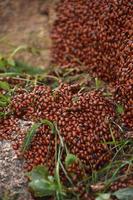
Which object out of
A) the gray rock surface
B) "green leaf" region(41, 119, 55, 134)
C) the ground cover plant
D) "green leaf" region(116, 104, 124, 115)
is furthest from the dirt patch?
the gray rock surface

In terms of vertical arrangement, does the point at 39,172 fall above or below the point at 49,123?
below

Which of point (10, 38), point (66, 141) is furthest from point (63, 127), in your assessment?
point (10, 38)

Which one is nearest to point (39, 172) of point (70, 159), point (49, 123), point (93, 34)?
point (70, 159)

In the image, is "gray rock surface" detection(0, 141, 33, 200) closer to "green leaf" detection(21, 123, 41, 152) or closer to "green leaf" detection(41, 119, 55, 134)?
"green leaf" detection(21, 123, 41, 152)

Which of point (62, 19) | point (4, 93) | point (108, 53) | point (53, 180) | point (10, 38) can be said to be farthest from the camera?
point (10, 38)

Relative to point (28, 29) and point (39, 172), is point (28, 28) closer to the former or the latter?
point (28, 29)

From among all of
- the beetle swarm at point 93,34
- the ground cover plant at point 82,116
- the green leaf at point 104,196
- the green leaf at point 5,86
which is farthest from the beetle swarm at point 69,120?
the beetle swarm at point 93,34

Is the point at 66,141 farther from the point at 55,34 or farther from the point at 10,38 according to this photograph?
the point at 10,38
